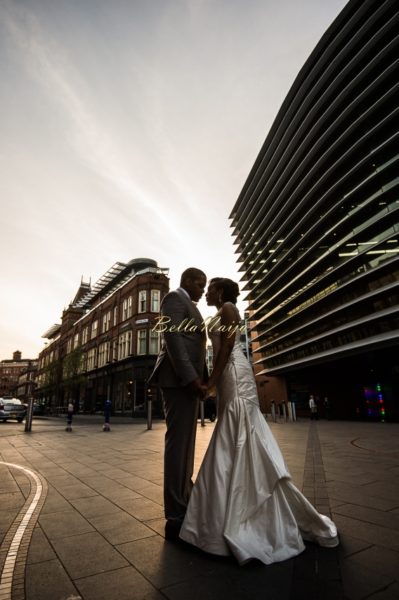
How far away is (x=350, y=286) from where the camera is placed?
24.3 m

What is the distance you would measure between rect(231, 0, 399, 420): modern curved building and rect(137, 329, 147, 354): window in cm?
1526

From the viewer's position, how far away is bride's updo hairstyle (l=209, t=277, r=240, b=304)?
321 centimetres

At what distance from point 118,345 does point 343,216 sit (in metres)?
25.5

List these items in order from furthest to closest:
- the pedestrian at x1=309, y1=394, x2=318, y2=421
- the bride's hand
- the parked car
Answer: the pedestrian at x1=309, y1=394, x2=318, y2=421 < the parked car < the bride's hand

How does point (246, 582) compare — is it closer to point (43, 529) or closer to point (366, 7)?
point (43, 529)

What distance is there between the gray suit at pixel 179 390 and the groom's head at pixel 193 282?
206 mm

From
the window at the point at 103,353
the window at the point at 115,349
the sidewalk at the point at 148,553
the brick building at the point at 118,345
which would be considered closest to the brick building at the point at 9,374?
the brick building at the point at 118,345

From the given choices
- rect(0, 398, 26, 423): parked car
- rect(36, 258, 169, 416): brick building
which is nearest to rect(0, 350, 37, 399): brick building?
rect(36, 258, 169, 416): brick building

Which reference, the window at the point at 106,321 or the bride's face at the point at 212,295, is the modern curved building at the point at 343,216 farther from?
the bride's face at the point at 212,295

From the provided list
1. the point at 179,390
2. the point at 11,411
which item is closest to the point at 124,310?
the point at 11,411

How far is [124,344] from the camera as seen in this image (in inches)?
1334

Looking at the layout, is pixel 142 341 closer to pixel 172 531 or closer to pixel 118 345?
pixel 118 345

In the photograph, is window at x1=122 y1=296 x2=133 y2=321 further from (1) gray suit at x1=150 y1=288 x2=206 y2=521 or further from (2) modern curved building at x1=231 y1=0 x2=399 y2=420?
(1) gray suit at x1=150 y1=288 x2=206 y2=521

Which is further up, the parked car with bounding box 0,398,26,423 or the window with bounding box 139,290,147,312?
the window with bounding box 139,290,147,312
